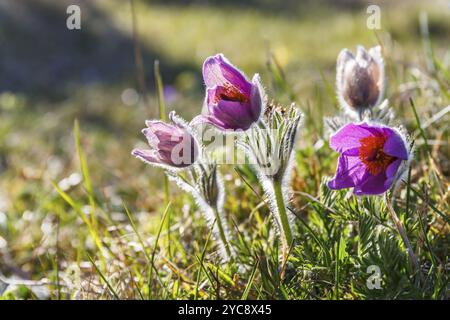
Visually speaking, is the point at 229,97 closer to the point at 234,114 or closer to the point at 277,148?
the point at 234,114

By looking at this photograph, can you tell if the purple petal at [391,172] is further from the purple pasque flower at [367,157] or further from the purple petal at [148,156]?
the purple petal at [148,156]

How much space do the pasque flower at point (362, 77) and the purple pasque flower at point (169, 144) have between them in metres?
0.59

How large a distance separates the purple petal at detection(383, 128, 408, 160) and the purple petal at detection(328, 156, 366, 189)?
0.36ft

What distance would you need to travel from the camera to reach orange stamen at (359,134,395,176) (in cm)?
165

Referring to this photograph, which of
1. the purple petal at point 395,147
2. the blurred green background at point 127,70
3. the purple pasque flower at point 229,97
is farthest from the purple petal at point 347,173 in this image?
the blurred green background at point 127,70

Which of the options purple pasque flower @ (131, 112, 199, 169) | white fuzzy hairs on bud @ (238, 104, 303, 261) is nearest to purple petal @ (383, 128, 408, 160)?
white fuzzy hairs on bud @ (238, 104, 303, 261)

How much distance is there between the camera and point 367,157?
1.67 m

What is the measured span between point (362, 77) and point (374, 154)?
1.38 ft

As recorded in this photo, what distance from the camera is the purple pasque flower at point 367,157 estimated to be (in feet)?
5.08

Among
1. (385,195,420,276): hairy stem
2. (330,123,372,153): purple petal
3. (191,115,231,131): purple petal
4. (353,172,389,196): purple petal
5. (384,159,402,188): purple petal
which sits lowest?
(385,195,420,276): hairy stem

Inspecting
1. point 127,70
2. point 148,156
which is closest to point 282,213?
point 148,156

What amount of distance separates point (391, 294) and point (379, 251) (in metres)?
0.13

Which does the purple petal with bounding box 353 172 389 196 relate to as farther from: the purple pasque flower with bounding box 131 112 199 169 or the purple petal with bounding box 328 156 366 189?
the purple pasque flower with bounding box 131 112 199 169

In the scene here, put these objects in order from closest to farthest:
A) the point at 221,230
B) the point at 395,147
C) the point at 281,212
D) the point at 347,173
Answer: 1. the point at 395,147
2. the point at 347,173
3. the point at 281,212
4. the point at 221,230
